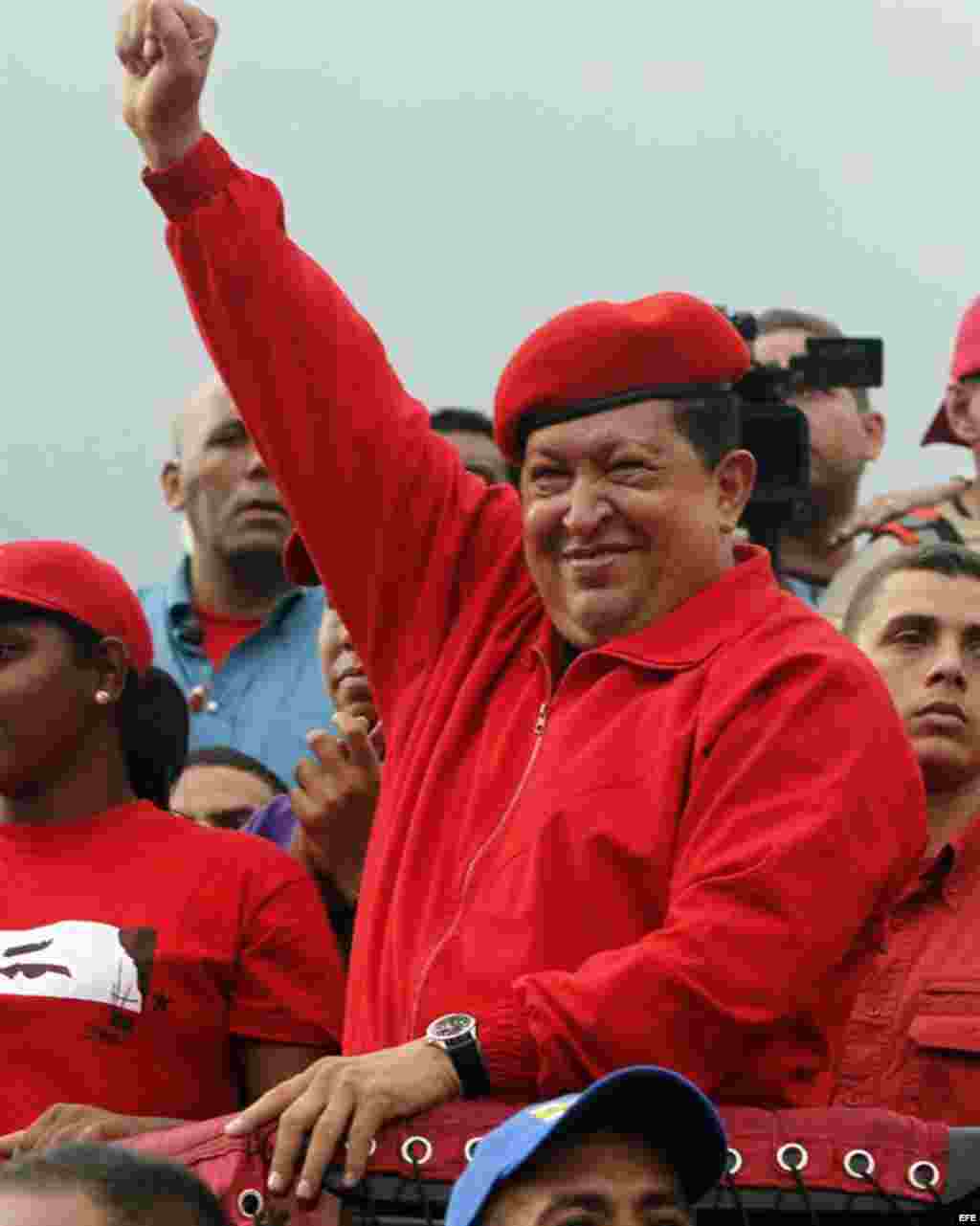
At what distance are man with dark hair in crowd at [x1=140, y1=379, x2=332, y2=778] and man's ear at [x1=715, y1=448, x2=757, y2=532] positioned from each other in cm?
236

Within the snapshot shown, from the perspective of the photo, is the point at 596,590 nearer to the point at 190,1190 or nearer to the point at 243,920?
the point at 243,920

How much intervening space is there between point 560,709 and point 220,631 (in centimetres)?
306

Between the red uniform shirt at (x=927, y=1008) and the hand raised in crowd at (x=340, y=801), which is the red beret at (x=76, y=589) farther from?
the red uniform shirt at (x=927, y=1008)

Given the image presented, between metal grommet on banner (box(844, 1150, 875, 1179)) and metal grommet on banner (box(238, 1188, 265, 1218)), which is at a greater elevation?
metal grommet on banner (box(844, 1150, 875, 1179))

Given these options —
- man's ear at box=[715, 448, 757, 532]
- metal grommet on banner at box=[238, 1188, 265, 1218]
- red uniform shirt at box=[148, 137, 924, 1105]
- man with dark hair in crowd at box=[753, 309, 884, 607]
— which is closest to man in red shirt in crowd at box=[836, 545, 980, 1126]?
red uniform shirt at box=[148, 137, 924, 1105]

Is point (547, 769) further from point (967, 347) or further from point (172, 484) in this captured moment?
point (172, 484)

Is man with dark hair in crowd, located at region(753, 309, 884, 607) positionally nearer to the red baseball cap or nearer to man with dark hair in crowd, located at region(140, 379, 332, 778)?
the red baseball cap

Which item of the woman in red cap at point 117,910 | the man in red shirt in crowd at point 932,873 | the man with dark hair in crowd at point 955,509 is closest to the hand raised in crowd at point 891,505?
the man with dark hair in crowd at point 955,509

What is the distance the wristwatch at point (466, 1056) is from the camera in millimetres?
3564

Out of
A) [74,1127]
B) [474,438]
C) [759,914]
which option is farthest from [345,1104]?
[474,438]

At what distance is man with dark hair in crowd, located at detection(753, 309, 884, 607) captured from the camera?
6.99 meters

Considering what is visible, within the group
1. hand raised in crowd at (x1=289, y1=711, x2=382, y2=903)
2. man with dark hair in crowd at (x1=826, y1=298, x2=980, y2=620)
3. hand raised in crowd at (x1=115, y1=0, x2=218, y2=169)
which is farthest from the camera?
man with dark hair in crowd at (x1=826, y1=298, x2=980, y2=620)

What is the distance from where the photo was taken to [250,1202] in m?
3.43

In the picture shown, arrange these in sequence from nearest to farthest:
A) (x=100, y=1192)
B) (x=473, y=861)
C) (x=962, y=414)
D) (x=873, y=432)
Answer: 1. (x=100, y=1192)
2. (x=473, y=861)
3. (x=962, y=414)
4. (x=873, y=432)
